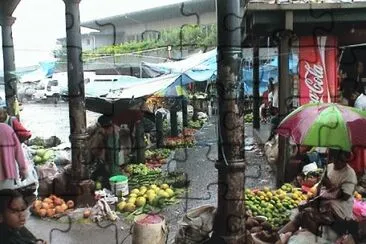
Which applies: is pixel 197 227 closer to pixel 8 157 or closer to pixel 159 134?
pixel 8 157

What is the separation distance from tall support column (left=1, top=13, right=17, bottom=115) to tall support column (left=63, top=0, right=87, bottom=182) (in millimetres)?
3877

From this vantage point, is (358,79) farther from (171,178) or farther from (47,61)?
(47,61)

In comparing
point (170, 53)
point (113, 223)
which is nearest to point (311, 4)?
point (113, 223)

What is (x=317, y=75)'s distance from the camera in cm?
700

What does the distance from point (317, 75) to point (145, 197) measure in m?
2.97

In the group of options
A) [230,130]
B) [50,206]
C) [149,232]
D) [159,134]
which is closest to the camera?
[230,130]

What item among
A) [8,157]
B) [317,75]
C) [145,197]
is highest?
[317,75]

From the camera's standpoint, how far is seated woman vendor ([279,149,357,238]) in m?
3.90

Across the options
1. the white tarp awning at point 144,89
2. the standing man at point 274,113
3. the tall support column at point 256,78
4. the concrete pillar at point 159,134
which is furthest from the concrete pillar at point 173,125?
the standing man at point 274,113

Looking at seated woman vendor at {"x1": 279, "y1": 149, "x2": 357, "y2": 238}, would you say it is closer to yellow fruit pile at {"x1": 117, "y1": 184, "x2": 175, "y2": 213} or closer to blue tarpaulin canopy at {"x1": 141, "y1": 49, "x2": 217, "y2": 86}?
yellow fruit pile at {"x1": 117, "y1": 184, "x2": 175, "y2": 213}

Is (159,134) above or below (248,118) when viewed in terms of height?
above

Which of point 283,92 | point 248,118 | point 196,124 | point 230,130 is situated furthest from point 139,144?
point 248,118

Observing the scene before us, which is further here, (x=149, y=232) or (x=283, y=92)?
(x=283, y=92)

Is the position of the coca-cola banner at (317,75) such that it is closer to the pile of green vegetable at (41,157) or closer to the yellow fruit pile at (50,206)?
the yellow fruit pile at (50,206)
